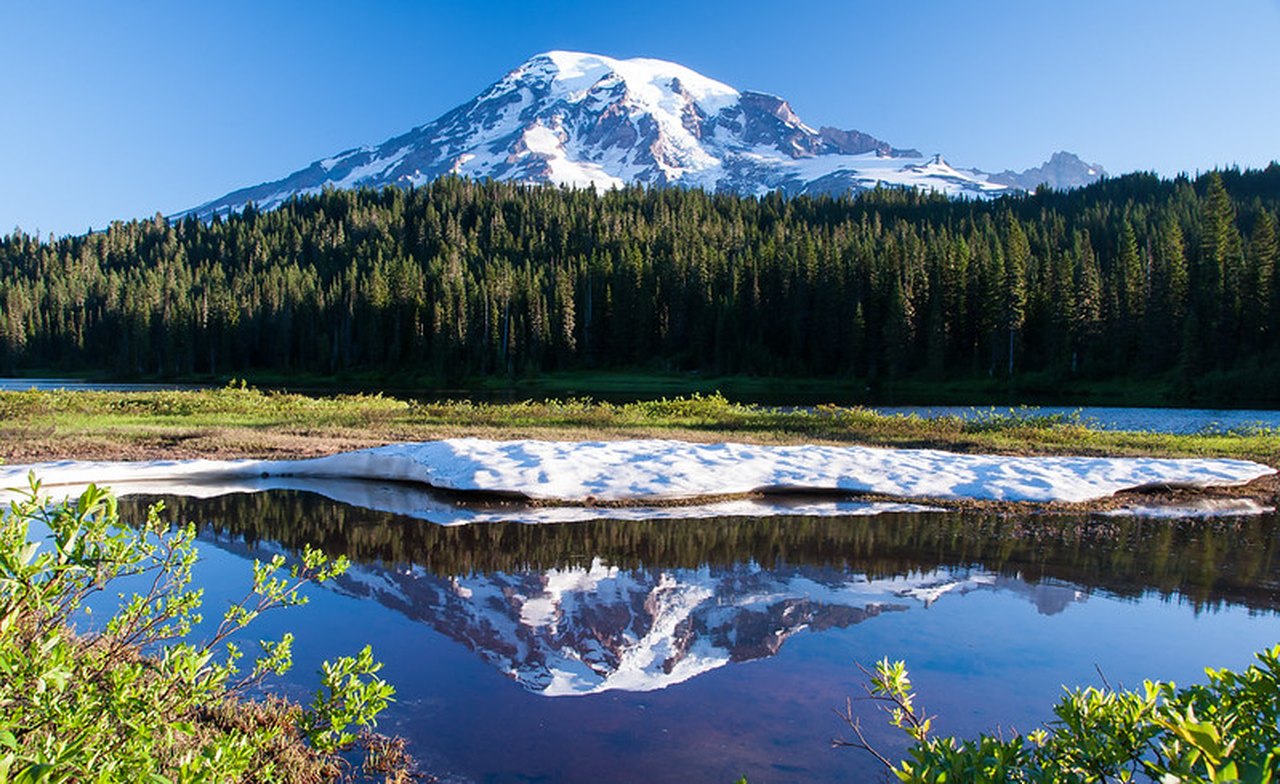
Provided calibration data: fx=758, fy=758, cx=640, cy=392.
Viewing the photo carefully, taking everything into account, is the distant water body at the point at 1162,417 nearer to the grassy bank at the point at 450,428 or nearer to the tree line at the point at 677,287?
the grassy bank at the point at 450,428

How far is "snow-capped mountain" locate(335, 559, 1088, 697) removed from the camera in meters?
9.13

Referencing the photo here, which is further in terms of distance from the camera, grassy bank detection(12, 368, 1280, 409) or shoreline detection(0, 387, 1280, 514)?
grassy bank detection(12, 368, 1280, 409)

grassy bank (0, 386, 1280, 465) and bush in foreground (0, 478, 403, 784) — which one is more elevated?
bush in foreground (0, 478, 403, 784)

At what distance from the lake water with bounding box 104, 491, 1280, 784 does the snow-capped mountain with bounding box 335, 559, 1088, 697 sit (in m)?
0.05

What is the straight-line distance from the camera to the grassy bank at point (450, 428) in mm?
26953

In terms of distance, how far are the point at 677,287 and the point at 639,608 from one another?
327 ft

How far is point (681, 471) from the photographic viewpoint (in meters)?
20.4

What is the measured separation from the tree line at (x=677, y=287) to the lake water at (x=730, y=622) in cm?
5824

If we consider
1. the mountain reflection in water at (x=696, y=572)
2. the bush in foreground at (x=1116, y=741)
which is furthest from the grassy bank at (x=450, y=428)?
the bush in foreground at (x=1116, y=741)

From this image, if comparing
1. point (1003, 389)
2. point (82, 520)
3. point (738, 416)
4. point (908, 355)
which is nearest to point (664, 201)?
point (908, 355)

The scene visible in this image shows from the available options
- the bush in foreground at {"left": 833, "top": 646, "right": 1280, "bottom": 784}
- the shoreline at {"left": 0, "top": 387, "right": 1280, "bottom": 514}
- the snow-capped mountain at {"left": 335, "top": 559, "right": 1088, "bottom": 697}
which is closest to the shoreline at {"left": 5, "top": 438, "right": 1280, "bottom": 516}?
the shoreline at {"left": 0, "top": 387, "right": 1280, "bottom": 514}

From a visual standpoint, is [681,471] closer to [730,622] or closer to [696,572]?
[696,572]

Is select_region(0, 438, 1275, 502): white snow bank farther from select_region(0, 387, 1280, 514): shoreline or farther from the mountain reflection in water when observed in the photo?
the mountain reflection in water

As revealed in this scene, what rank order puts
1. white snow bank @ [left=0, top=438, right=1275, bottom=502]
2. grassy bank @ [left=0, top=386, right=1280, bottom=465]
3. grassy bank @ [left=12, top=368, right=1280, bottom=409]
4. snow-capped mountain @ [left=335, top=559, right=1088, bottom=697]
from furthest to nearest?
1. grassy bank @ [left=12, top=368, right=1280, bottom=409]
2. grassy bank @ [left=0, top=386, right=1280, bottom=465]
3. white snow bank @ [left=0, top=438, right=1275, bottom=502]
4. snow-capped mountain @ [left=335, top=559, right=1088, bottom=697]
